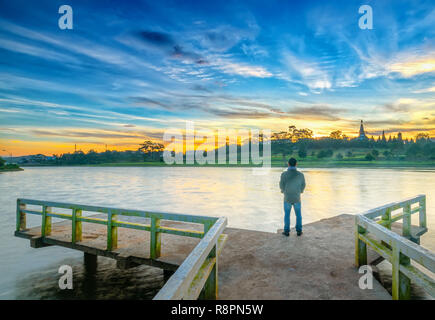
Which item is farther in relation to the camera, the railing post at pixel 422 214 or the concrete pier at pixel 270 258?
→ the railing post at pixel 422 214

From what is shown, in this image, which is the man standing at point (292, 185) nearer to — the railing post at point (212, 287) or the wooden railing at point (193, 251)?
the wooden railing at point (193, 251)

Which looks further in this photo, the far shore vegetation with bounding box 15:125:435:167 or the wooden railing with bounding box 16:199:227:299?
the far shore vegetation with bounding box 15:125:435:167

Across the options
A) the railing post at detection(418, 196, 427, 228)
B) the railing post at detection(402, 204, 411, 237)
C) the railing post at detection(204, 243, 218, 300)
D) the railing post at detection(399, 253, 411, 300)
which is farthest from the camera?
the railing post at detection(418, 196, 427, 228)

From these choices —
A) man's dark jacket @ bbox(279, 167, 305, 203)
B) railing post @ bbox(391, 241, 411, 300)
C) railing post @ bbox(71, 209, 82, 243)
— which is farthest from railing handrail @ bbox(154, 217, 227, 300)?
railing post @ bbox(71, 209, 82, 243)

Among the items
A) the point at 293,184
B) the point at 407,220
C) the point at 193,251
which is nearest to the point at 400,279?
the point at 193,251

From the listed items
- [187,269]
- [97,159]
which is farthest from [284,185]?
[97,159]

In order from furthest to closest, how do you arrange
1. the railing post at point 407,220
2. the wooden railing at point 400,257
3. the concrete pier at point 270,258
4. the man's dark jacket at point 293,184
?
the railing post at point 407,220 → the man's dark jacket at point 293,184 → the concrete pier at point 270,258 → the wooden railing at point 400,257

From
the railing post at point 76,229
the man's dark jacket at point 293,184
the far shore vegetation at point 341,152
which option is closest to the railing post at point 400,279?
the man's dark jacket at point 293,184

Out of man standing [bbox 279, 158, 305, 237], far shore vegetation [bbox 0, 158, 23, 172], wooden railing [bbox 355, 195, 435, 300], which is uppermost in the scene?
man standing [bbox 279, 158, 305, 237]

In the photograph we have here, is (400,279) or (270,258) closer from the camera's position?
(400,279)

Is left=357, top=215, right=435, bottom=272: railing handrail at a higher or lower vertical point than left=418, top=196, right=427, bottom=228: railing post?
higher

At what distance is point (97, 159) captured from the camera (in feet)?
650

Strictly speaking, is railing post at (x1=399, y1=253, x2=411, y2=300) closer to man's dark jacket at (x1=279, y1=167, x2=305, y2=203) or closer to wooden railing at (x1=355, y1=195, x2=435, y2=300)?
wooden railing at (x1=355, y1=195, x2=435, y2=300)

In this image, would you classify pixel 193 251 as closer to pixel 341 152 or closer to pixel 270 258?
pixel 270 258
